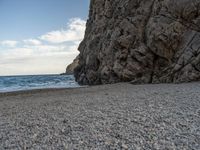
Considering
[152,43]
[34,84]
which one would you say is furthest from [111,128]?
[34,84]

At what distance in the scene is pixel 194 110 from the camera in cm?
859

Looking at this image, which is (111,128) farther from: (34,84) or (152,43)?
(34,84)

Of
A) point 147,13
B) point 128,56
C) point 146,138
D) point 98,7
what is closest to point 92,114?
point 146,138

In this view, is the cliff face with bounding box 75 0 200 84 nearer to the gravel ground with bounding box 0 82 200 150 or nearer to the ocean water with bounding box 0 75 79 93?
the ocean water with bounding box 0 75 79 93

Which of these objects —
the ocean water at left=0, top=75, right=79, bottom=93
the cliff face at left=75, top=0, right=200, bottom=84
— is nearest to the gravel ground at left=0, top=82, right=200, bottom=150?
the cliff face at left=75, top=0, right=200, bottom=84

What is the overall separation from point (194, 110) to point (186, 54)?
1345cm

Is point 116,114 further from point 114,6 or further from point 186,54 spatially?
point 114,6

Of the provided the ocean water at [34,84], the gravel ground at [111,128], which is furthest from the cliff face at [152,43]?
the gravel ground at [111,128]

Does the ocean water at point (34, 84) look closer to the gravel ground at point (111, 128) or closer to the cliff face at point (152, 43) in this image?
the cliff face at point (152, 43)

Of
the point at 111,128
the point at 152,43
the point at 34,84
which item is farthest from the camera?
the point at 34,84

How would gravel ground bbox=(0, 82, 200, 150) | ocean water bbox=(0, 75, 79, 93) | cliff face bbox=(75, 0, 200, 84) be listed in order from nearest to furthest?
1. gravel ground bbox=(0, 82, 200, 150)
2. cliff face bbox=(75, 0, 200, 84)
3. ocean water bbox=(0, 75, 79, 93)

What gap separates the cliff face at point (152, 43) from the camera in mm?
21125

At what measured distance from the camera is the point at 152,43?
23.3m

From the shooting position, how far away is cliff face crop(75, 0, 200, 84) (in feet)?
69.3
